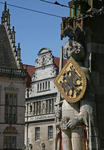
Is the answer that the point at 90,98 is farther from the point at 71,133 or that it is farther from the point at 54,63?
the point at 54,63

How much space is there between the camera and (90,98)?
975 cm

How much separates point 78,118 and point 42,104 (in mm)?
32946

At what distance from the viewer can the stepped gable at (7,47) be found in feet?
124

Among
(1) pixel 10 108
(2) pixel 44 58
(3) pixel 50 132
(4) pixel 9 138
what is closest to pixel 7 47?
(2) pixel 44 58

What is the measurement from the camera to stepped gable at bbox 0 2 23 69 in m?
37.7

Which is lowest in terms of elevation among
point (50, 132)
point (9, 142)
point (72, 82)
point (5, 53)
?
point (9, 142)

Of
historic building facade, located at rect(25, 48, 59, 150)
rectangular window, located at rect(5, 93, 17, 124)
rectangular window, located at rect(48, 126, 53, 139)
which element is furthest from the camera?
rectangular window, located at rect(48, 126, 53, 139)

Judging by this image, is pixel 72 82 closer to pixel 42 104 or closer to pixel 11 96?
pixel 11 96

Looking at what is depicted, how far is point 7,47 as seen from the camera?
38844mm

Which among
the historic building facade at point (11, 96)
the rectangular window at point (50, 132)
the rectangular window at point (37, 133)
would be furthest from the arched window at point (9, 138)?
the rectangular window at point (37, 133)

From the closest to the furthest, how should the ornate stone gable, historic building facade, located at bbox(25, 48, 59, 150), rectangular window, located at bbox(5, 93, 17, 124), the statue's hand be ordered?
the statue's hand, rectangular window, located at bbox(5, 93, 17, 124), historic building facade, located at bbox(25, 48, 59, 150), the ornate stone gable

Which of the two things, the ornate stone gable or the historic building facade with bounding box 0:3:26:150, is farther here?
the ornate stone gable

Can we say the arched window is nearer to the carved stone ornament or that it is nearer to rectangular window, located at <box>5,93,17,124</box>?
rectangular window, located at <box>5,93,17,124</box>

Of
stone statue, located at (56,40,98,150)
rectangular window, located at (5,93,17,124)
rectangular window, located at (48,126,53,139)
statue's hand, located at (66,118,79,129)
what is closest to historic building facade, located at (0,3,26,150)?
rectangular window, located at (5,93,17,124)
